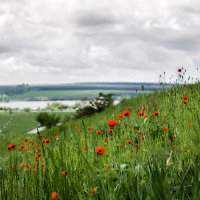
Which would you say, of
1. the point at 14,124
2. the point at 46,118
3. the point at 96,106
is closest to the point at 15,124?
the point at 14,124

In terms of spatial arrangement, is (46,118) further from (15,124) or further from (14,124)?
(15,124)

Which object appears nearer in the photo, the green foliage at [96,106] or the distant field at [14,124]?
the distant field at [14,124]

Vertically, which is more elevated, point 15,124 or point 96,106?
point 96,106

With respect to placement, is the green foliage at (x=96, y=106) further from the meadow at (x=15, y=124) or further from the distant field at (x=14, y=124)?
the distant field at (x=14, y=124)

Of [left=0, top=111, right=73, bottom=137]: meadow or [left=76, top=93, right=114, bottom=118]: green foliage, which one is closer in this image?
[left=0, top=111, right=73, bottom=137]: meadow

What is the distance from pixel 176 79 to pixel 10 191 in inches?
192

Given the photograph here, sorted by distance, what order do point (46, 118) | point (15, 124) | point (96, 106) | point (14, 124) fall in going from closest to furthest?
point (96, 106) < point (46, 118) < point (14, 124) < point (15, 124)

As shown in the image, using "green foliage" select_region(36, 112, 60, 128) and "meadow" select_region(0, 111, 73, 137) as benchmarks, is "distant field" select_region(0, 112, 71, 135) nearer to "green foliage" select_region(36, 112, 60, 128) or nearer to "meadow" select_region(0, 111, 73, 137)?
"meadow" select_region(0, 111, 73, 137)

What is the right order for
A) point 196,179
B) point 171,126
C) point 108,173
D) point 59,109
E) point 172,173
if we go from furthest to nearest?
point 59,109
point 171,126
point 108,173
point 172,173
point 196,179

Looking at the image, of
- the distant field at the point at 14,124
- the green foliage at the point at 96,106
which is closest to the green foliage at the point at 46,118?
the distant field at the point at 14,124

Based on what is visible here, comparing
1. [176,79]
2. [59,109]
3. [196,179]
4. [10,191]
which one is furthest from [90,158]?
[59,109]

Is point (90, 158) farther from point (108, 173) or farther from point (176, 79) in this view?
point (176, 79)

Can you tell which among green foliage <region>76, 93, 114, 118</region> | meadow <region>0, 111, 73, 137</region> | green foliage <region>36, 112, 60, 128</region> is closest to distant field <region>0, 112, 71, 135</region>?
meadow <region>0, 111, 73, 137</region>

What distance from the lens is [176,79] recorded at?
7.93 meters
